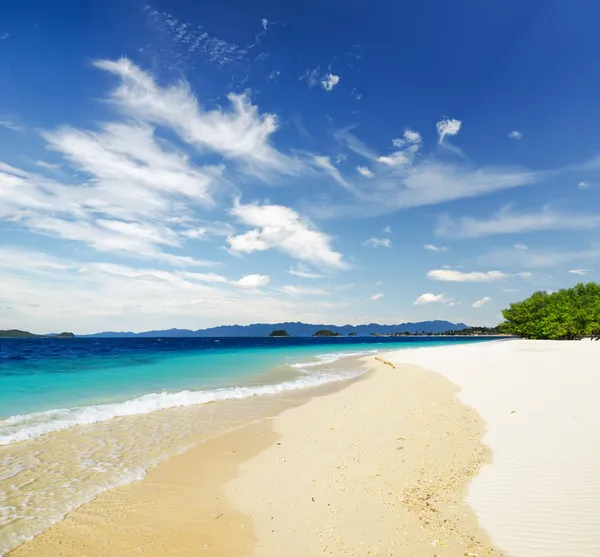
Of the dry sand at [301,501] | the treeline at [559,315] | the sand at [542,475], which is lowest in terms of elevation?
the dry sand at [301,501]

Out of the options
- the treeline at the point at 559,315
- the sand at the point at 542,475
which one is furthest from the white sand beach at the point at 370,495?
the treeline at the point at 559,315

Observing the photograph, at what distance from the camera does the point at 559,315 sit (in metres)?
75.9

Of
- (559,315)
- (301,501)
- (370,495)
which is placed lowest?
(301,501)

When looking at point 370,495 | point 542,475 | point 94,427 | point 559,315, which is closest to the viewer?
point 370,495

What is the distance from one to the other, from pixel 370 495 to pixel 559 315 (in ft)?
292

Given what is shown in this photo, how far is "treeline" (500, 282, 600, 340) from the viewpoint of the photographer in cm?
7500

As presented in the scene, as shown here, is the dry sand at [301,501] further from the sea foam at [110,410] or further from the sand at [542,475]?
the sea foam at [110,410]

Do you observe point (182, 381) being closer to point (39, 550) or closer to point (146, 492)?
point (146, 492)

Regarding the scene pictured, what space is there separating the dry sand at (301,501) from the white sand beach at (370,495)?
34mm

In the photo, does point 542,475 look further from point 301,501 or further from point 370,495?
point 301,501

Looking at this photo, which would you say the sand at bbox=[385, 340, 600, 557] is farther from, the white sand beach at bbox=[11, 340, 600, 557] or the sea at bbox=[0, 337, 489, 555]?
the sea at bbox=[0, 337, 489, 555]

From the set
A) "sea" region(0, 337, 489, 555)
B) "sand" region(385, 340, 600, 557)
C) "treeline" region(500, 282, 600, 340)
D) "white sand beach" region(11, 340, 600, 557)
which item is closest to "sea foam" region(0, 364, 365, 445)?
"sea" region(0, 337, 489, 555)

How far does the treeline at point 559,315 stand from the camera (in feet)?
246

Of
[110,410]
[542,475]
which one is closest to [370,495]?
[542,475]
